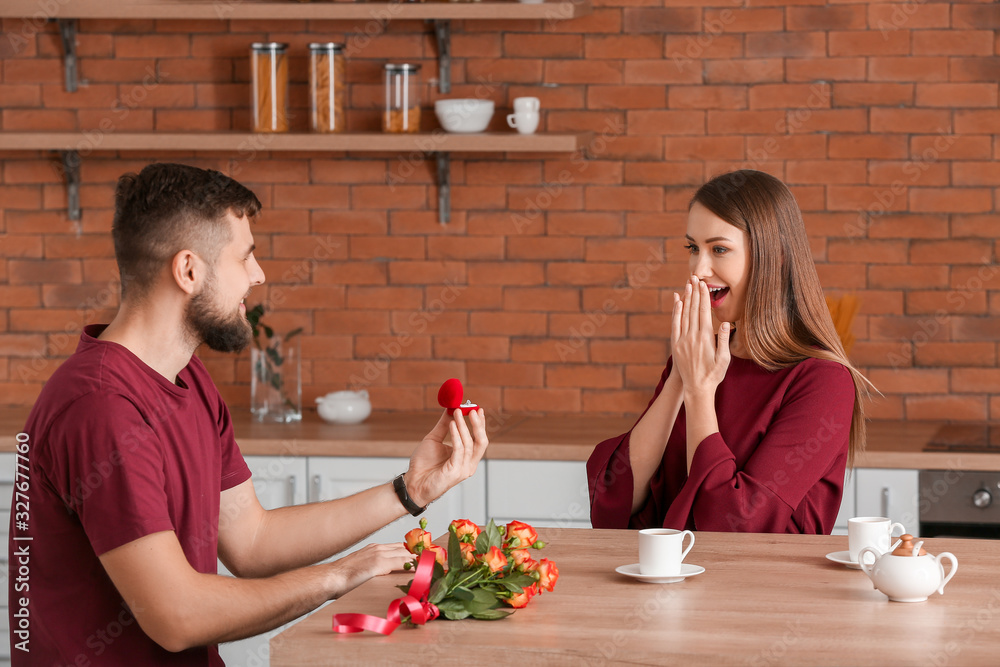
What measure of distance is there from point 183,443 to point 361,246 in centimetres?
191

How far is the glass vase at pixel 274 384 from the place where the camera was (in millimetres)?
3453

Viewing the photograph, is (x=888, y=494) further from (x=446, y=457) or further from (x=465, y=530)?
(x=465, y=530)

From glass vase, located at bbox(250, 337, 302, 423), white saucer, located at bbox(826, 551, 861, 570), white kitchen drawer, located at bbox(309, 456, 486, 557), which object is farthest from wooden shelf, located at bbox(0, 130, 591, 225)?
white saucer, located at bbox(826, 551, 861, 570)

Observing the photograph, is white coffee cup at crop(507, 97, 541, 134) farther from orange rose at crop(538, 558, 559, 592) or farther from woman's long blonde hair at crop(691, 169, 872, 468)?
orange rose at crop(538, 558, 559, 592)

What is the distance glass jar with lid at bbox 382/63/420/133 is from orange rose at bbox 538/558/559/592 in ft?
7.03

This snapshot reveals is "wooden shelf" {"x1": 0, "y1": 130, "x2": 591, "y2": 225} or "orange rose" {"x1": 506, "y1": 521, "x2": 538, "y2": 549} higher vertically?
"wooden shelf" {"x1": 0, "y1": 130, "x2": 591, "y2": 225}

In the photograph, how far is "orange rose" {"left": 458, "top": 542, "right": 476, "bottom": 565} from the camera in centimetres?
148

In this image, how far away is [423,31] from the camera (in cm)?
353

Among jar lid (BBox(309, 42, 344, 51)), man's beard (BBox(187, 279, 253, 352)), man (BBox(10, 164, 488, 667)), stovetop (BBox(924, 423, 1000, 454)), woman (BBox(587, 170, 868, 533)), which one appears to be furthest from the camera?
jar lid (BBox(309, 42, 344, 51))

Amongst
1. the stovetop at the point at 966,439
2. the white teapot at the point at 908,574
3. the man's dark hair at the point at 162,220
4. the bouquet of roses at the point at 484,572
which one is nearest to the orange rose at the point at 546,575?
the bouquet of roses at the point at 484,572

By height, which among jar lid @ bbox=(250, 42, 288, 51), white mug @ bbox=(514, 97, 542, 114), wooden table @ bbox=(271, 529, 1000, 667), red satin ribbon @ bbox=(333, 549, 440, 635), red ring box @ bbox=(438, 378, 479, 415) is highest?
jar lid @ bbox=(250, 42, 288, 51)

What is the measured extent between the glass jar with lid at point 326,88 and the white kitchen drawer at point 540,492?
A: 47.1 inches

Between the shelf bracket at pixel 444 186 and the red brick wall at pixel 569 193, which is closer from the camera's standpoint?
the red brick wall at pixel 569 193

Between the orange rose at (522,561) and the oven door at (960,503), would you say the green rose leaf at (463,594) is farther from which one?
the oven door at (960,503)
